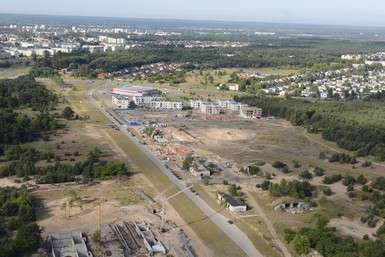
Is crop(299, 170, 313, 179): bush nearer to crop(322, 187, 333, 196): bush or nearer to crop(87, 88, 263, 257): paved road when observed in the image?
crop(322, 187, 333, 196): bush

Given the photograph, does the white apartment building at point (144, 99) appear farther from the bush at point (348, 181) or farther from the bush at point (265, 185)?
the bush at point (348, 181)

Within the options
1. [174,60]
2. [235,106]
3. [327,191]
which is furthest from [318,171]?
[174,60]

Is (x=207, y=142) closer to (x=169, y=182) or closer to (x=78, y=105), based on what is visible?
(x=169, y=182)

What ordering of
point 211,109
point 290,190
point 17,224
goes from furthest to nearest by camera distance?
point 211,109 → point 290,190 → point 17,224

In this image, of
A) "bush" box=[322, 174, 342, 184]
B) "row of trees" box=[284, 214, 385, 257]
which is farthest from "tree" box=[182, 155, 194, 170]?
"row of trees" box=[284, 214, 385, 257]

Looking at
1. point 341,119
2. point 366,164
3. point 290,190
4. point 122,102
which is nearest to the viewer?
point 290,190

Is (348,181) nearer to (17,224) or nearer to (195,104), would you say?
(17,224)
